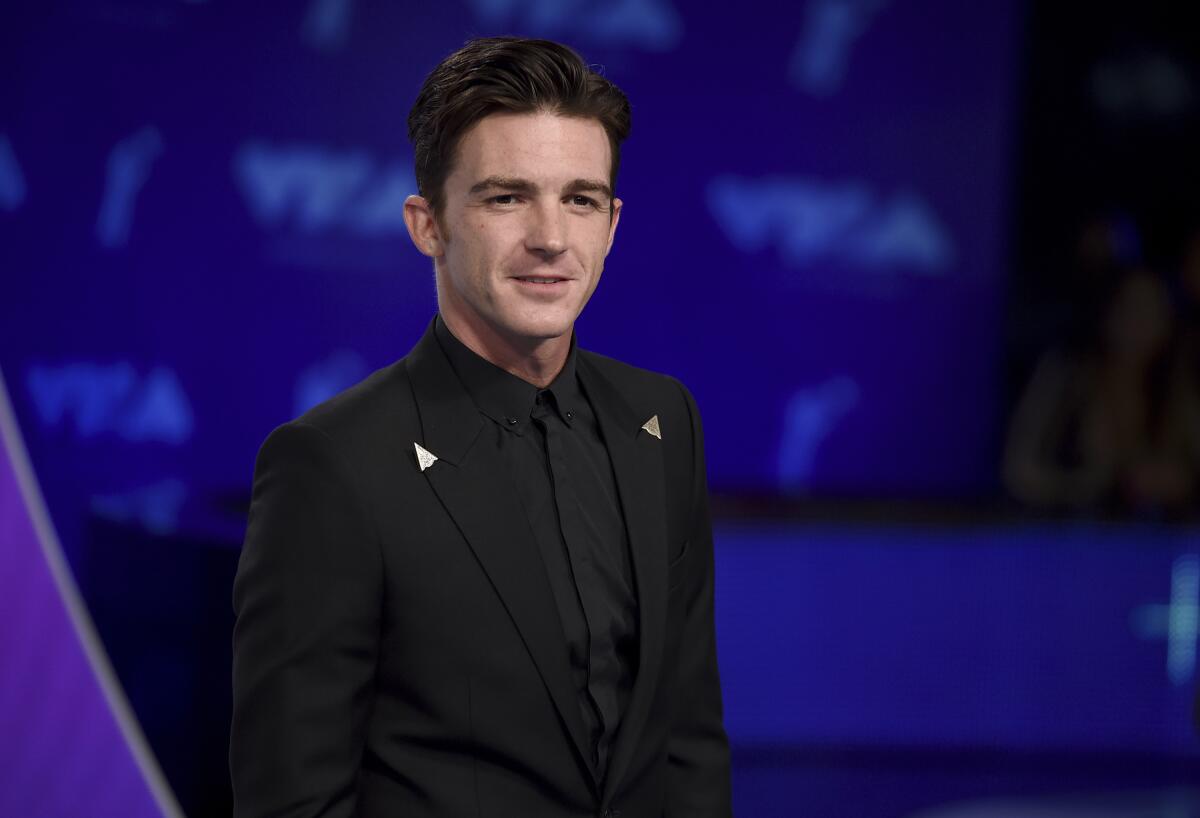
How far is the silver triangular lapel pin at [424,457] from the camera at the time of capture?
1.30m

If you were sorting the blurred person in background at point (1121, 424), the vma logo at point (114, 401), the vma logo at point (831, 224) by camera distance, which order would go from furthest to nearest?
1. the vma logo at point (831, 224)
2. the blurred person in background at point (1121, 424)
3. the vma logo at point (114, 401)

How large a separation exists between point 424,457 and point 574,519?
0.52 ft

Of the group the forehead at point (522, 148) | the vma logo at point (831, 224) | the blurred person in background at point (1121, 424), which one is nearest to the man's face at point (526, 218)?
the forehead at point (522, 148)

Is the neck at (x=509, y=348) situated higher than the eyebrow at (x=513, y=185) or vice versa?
the eyebrow at (x=513, y=185)

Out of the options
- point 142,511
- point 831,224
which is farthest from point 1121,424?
point 142,511

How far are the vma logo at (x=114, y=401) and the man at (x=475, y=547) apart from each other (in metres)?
3.35

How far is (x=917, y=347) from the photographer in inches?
225

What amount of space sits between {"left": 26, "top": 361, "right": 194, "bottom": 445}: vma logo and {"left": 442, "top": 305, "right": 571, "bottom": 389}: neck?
3346 mm

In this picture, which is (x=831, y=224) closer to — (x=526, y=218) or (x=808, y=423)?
(x=808, y=423)

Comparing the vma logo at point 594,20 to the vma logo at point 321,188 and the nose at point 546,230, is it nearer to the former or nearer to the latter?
the vma logo at point 321,188

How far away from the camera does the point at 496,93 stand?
4.17ft

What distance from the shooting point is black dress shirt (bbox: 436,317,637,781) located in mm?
1329

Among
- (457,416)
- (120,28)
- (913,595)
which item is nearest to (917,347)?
(913,595)

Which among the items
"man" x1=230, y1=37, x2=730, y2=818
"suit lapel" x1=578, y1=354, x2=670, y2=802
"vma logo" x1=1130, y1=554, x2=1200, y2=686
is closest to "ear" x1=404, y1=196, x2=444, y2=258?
"man" x1=230, y1=37, x2=730, y2=818
